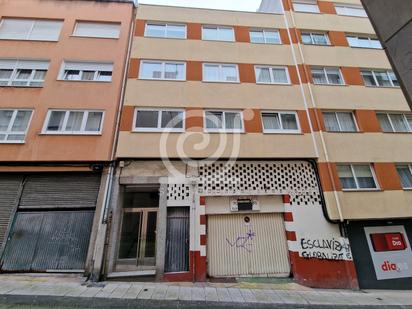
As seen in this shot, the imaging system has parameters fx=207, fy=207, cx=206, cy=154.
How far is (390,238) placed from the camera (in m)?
8.17

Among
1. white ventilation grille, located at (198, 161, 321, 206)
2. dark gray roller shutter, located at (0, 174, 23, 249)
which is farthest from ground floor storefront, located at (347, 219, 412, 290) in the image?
dark gray roller shutter, located at (0, 174, 23, 249)

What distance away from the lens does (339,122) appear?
9.62 metres

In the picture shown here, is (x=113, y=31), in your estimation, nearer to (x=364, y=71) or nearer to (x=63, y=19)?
(x=63, y=19)

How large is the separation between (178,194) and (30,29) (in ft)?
35.7

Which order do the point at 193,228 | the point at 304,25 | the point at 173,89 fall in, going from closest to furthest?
the point at 193,228, the point at 173,89, the point at 304,25

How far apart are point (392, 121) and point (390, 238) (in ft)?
17.7

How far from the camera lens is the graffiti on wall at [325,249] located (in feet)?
25.1

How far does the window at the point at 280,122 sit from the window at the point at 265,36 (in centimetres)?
441

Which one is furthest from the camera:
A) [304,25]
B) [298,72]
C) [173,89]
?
[304,25]

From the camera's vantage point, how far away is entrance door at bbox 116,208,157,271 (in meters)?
7.86

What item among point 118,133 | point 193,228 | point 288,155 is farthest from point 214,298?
point 118,133

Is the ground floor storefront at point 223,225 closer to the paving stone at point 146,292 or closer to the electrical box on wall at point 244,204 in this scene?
the electrical box on wall at point 244,204

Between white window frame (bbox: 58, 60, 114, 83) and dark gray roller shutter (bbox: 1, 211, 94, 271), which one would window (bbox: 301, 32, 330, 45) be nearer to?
white window frame (bbox: 58, 60, 114, 83)

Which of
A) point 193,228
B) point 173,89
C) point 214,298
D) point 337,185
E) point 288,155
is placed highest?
point 173,89
